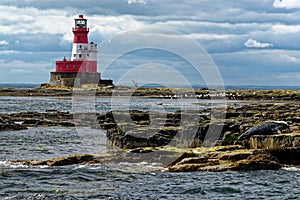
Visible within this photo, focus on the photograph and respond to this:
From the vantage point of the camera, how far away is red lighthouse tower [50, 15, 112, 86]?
94375mm

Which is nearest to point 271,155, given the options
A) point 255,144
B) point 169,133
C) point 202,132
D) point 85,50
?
point 255,144

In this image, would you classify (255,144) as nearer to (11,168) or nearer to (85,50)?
(11,168)

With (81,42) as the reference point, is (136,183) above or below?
below

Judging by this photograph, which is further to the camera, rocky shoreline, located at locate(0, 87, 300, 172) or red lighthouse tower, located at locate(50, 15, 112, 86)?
red lighthouse tower, located at locate(50, 15, 112, 86)

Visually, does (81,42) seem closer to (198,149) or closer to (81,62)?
(81,62)

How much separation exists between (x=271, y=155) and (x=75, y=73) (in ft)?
258

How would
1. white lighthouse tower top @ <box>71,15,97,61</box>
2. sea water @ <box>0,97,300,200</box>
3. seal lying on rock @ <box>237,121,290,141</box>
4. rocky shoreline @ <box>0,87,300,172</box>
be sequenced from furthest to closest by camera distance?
white lighthouse tower top @ <box>71,15,97,61</box> < seal lying on rock @ <box>237,121,290,141</box> < rocky shoreline @ <box>0,87,300,172</box> < sea water @ <box>0,97,300,200</box>

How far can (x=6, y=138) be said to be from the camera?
3167cm

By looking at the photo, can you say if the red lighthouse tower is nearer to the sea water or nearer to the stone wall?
the stone wall

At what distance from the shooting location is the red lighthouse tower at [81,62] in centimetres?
9438

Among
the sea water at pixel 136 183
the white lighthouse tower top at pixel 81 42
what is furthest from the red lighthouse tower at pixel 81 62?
the sea water at pixel 136 183

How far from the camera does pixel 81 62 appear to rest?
310ft

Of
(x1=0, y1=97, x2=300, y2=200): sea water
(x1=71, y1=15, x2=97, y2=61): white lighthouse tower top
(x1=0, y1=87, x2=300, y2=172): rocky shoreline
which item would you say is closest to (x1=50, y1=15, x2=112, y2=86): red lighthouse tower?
(x1=71, y1=15, x2=97, y2=61): white lighthouse tower top

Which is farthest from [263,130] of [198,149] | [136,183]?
[136,183]
